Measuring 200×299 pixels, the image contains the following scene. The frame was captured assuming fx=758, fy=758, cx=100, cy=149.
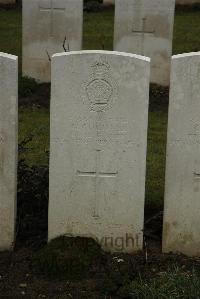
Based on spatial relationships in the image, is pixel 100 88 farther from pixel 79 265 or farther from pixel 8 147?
pixel 79 265

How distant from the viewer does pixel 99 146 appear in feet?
16.9

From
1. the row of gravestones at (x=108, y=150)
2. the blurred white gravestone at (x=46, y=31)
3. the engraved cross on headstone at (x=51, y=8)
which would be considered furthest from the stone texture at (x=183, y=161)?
the engraved cross on headstone at (x=51, y=8)

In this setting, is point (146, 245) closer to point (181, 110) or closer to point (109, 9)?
point (181, 110)

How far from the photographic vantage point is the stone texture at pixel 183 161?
5.06 metres

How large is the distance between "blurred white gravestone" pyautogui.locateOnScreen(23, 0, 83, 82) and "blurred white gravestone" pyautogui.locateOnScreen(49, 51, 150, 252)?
5.36 meters

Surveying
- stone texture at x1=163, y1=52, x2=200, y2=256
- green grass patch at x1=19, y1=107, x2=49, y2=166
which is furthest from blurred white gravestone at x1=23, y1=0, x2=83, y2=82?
stone texture at x1=163, y1=52, x2=200, y2=256

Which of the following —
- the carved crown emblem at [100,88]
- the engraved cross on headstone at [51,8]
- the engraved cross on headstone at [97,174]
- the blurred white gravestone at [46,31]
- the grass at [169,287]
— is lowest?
the grass at [169,287]

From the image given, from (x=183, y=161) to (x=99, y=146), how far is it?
588 mm

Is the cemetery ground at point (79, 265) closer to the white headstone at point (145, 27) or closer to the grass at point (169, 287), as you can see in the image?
the grass at point (169, 287)

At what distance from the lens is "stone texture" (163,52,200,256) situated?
16.6ft

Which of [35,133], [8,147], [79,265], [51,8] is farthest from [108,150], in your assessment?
[51,8]

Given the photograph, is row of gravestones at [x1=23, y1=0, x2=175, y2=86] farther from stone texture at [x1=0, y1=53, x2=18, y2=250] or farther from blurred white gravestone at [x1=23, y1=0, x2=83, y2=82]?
stone texture at [x1=0, y1=53, x2=18, y2=250]

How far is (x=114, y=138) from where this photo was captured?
203 inches

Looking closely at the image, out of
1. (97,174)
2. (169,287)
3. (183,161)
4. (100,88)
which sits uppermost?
(100,88)
